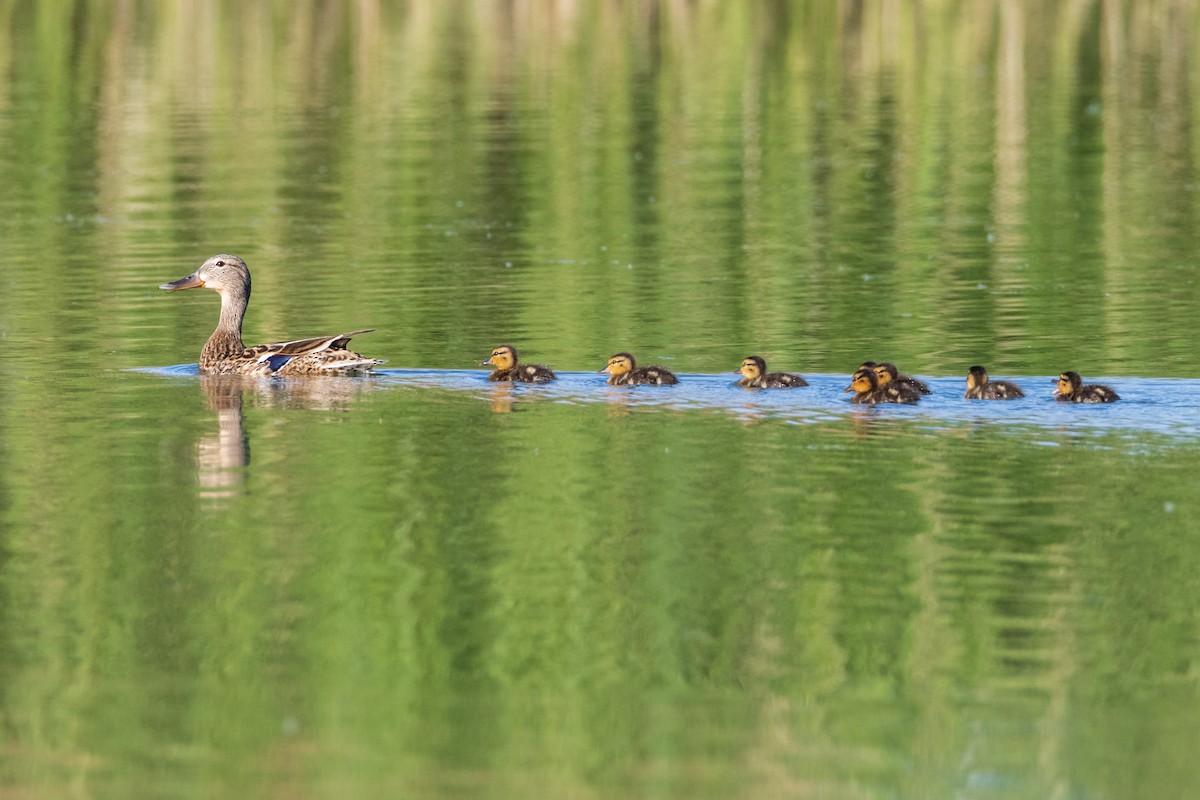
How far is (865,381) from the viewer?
575 inches

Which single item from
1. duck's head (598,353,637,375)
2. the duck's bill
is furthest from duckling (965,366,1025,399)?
the duck's bill

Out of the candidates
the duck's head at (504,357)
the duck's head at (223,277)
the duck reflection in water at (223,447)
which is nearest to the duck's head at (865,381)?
the duck's head at (504,357)

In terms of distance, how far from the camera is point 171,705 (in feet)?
29.6

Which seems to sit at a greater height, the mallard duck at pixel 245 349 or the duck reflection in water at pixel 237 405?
the mallard duck at pixel 245 349

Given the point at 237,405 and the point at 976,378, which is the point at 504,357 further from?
the point at 976,378

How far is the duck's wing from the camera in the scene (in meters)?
16.5

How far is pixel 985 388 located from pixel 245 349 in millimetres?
5817

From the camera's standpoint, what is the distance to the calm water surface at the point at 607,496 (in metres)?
8.60

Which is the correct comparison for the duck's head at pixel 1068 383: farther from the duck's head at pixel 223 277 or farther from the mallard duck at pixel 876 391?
the duck's head at pixel 223 277

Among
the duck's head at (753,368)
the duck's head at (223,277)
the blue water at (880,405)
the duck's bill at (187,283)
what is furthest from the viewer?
the duck's bill at (187,283)

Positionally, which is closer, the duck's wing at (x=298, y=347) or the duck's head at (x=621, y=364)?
the duck's head at (x=621, y=364)

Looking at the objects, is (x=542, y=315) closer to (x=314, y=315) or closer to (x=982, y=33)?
(x=314, y=315)

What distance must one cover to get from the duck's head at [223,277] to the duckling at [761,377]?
489 cm

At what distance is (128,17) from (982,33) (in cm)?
2397
